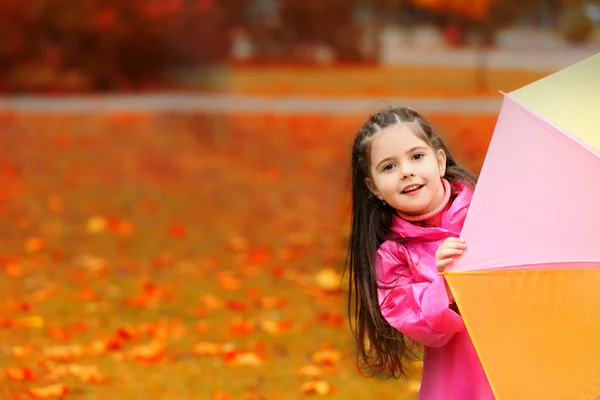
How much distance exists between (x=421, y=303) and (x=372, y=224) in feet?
0.98

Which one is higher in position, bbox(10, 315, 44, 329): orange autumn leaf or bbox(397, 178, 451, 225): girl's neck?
bbox(397, 178, 451, 225): girl's neck

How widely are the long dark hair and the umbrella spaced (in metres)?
0.32

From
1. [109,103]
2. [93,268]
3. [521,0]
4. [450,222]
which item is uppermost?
[450,222]

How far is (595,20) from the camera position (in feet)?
35.5

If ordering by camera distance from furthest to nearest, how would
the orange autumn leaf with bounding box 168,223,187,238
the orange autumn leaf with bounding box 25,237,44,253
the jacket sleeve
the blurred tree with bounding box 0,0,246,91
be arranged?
the blurred tree with bounding box 0,0,246,91
the orange autumn leaf with bounding box 168,223,187,238
the orange autumn leaf with bounding box 25,237,44,253
the jacket sleeve

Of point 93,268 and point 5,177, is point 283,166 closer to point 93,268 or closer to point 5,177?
point 5,177

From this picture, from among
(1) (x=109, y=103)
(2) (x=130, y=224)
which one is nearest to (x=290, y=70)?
(1) (x=109, y=103)

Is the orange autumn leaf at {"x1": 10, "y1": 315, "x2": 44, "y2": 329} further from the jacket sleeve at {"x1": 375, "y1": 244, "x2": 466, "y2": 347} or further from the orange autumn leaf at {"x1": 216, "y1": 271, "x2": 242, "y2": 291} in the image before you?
the jacket sleeve at {"x1": 375, "y1": 244, "x2": 466, "y2": 347}

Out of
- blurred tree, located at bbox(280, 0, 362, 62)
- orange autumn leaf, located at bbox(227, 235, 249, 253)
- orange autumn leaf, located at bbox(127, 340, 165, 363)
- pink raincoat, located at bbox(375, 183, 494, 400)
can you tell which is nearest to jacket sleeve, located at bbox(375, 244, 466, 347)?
pink raincoat, located at bbox(375, 183, 494, 400)

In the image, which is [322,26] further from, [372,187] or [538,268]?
[538,268]

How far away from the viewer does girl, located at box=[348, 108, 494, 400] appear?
2.72 metres

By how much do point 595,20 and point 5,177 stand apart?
649cm

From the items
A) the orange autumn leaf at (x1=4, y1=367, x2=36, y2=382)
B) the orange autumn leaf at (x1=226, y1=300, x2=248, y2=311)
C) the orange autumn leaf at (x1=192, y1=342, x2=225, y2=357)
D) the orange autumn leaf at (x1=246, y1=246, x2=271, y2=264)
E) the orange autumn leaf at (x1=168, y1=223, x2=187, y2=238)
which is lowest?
the orange autumn leaf at (x1=168, y1=223, x2=187, y2=238)

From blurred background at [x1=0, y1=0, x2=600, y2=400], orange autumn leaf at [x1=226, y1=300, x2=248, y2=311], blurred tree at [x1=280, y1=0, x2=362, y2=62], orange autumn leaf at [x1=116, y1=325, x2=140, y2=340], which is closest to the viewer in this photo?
blurred background at [x1=0, y1=0, x2=600, y2=400]
